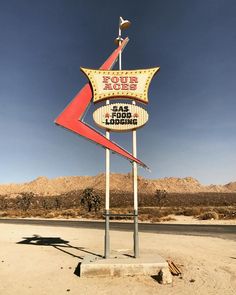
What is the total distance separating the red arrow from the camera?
11.4 m

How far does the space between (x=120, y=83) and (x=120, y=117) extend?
1435 millimetres

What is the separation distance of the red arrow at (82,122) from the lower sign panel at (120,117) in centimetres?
58

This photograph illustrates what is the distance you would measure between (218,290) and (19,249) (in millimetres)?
10244

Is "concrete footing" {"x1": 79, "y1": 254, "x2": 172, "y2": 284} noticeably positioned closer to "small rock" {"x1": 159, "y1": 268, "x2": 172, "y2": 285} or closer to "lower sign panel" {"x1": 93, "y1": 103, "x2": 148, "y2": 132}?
"small rock" {"x1": 159, "y1": 268, "x2": 172, "y2": 285}

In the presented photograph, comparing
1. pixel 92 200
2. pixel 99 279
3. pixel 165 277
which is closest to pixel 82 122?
pixel 99 279

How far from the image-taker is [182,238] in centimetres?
1981

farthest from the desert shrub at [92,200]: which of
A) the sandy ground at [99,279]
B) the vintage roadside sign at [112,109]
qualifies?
the vintage roadside sign at [112,109]

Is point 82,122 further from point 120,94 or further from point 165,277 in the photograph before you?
point 165,277

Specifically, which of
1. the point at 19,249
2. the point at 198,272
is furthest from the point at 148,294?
the point at 19,249

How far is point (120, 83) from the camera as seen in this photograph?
12.7m

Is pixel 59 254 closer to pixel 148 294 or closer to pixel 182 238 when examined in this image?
pixel 148 294

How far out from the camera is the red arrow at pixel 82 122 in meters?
11.4

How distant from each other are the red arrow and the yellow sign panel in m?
0.40

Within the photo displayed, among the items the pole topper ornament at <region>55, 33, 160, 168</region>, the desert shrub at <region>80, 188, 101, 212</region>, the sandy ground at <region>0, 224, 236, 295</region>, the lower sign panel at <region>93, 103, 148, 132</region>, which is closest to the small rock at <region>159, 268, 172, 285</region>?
the sandy ground at <region>0, 224, 236, 295</region>
